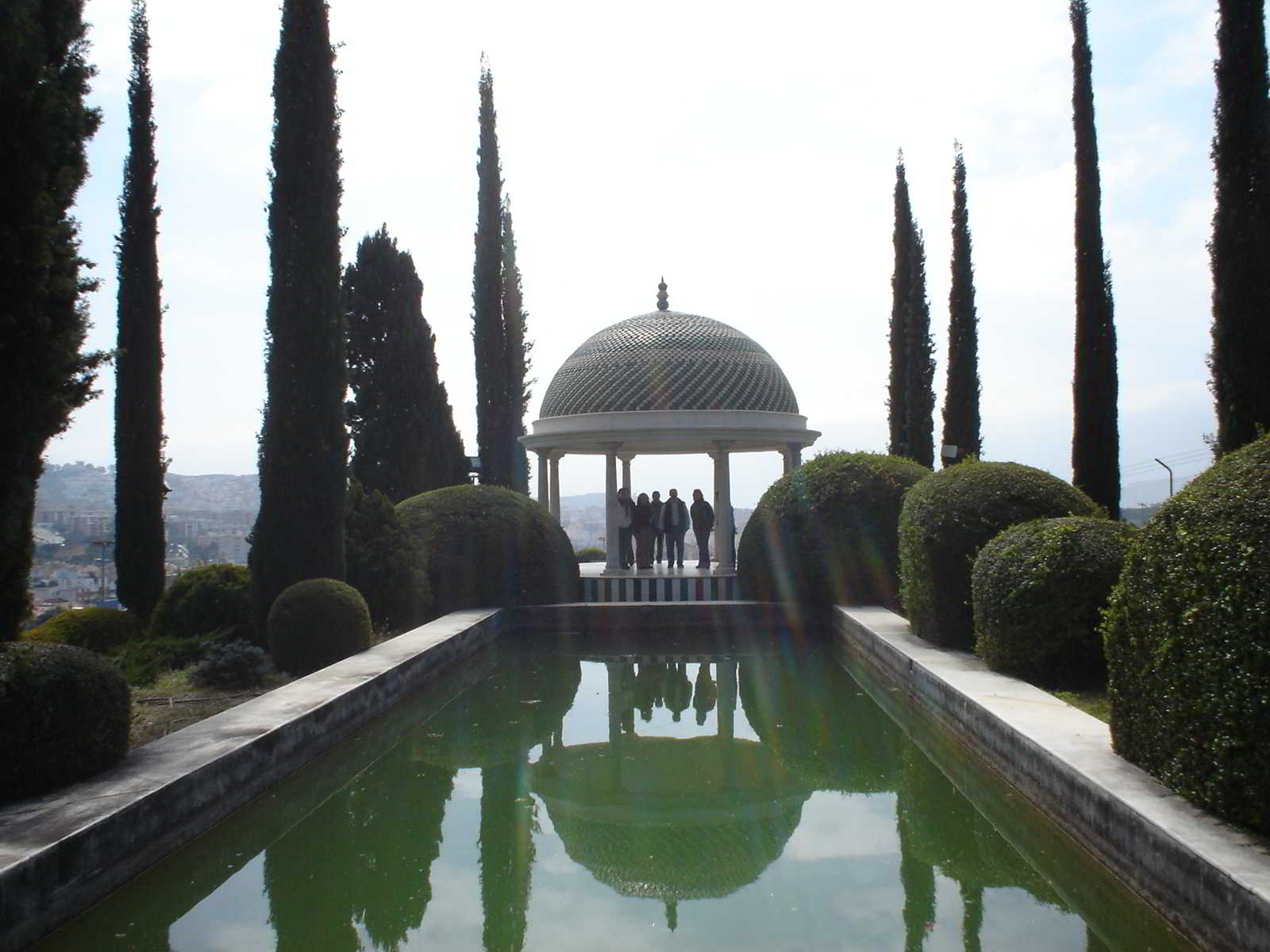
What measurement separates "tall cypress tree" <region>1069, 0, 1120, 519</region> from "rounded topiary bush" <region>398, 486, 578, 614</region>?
8.51m

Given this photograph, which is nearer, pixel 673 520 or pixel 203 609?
pixel 203 609

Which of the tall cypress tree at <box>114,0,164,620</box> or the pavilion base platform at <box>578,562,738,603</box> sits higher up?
the tall cypress tree at <box>114,0,164,620</box>

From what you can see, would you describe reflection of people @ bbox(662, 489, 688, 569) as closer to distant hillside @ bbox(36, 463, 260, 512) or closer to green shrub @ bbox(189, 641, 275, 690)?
green shrub @ bbox(189, 641, 275, 690)

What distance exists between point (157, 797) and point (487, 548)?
33.2ft

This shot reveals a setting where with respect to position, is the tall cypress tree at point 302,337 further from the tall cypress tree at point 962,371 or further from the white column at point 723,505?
the tall cypress tree at point 962,371

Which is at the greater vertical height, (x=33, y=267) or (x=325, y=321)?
(x=325, y=321)

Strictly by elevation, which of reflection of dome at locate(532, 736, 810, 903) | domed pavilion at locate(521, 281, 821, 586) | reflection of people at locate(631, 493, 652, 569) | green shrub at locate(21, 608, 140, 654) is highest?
domed pavilion at locate(521, 281, 821, 586)

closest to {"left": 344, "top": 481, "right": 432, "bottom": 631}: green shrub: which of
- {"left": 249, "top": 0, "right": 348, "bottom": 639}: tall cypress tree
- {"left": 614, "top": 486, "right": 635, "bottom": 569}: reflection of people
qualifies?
{"left": 249, "top": 0, "right": 348, "bottom": 639}: tall cypress tree

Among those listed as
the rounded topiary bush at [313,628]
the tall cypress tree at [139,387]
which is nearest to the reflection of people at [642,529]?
the tall cypress tree at [139,387]

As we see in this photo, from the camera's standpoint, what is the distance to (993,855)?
210 inches

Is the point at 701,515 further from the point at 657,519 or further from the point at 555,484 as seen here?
the point at 555,484

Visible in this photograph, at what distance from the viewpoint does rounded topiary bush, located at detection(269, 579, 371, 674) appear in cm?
1035

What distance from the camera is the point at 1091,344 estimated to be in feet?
59.1

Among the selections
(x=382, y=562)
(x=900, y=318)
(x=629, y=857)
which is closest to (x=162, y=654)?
(x=382, y=562)
